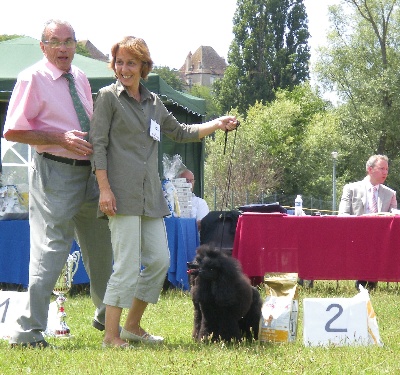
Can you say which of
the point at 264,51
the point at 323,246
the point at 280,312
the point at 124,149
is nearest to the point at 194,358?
the point at 280,312

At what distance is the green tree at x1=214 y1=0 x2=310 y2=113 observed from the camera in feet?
146

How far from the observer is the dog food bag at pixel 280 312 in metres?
3.87

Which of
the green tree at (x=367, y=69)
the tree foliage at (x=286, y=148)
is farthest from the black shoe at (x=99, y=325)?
the green tree at (x=367, y=69)

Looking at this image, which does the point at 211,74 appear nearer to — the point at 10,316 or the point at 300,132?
the point at 300,132

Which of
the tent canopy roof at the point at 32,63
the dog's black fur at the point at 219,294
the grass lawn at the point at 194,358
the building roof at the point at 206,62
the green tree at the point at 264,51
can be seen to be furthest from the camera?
the building roof at the point at 206,62

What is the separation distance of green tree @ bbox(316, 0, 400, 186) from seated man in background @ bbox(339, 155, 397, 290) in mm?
23350

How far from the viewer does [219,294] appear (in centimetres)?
376

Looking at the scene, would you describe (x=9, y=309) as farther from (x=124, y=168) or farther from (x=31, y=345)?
(x=124, y=168)

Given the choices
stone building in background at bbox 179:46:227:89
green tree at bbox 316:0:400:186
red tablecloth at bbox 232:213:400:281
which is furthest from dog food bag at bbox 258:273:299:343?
stone building in background at bbox 179:46:227:89

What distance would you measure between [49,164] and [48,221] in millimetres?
289

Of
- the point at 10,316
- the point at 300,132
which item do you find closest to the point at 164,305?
the point at 10,316

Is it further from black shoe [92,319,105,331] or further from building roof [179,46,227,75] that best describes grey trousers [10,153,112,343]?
building roof [179,46,227,75]

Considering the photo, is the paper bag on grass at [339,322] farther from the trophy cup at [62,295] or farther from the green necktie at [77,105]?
the green necktie at [77,105]

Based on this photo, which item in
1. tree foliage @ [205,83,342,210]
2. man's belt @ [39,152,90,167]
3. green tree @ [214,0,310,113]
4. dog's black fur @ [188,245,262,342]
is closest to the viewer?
man's belt @ [39,152,90,167]
